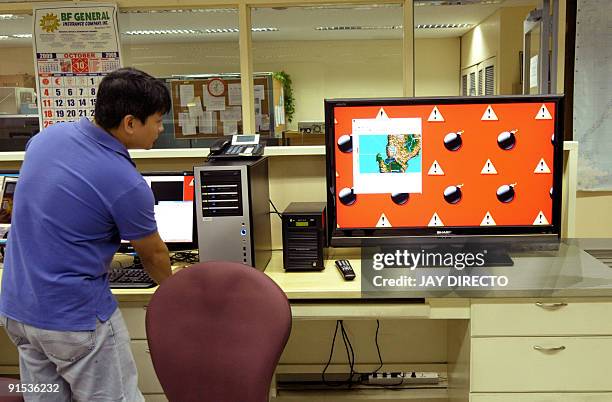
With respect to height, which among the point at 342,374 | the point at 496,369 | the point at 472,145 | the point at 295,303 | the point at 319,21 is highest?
the point at 319,21

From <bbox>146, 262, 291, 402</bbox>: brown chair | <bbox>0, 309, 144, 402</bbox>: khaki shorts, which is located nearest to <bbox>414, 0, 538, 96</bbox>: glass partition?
<bbox>146, 262, 291, 402</bbox>: brown chair

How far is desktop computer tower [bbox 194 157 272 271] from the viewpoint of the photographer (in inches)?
65.1

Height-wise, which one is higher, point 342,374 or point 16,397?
point 16,397

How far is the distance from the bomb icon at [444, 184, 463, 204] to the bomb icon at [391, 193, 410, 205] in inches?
5.2

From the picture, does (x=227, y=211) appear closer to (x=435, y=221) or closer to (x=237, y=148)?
(x=237, y=148)

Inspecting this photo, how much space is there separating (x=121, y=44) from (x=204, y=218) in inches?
50.2

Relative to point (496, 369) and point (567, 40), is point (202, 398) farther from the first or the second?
point (567, 40)

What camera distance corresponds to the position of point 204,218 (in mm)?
1685

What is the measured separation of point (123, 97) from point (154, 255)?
0.40 m

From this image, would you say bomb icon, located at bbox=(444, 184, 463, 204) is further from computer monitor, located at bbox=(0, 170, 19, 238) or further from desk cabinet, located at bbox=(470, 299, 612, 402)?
computer monitor, located at bbox=(0, 170, 19, 238)

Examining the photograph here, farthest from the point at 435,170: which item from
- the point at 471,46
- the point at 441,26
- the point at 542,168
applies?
the point at 471,46

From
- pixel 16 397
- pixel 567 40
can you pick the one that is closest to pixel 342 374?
pixel 16 397

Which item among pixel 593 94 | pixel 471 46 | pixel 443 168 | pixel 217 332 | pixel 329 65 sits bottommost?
pixel 217 332

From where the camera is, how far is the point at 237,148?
6.17 ft
